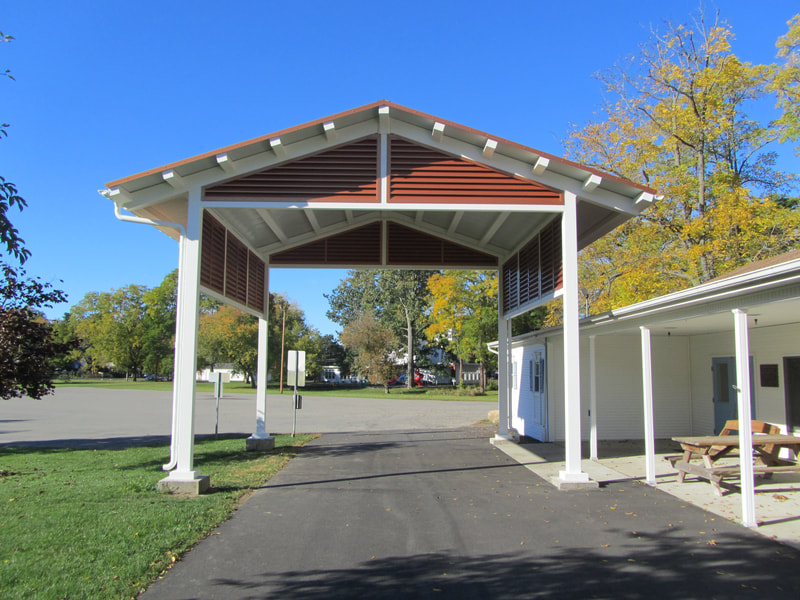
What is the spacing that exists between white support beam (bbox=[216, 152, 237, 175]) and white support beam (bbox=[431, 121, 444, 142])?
3.09m

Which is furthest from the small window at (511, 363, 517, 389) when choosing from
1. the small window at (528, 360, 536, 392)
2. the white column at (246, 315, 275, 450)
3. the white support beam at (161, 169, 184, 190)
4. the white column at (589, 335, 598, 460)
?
the white support beam at (161, 169, 184, 190)

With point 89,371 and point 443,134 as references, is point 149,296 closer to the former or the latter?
point 89,371

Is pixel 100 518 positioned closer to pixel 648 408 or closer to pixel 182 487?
pixel 182 487

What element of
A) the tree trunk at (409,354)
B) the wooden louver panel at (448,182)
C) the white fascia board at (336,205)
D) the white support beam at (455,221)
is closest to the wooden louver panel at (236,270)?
the white fascia board at (336,205)

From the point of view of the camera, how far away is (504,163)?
9.01 metres

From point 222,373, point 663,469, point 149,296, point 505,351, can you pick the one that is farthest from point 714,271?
point 149,296

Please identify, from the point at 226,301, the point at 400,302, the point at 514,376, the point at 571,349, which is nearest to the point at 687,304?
the point at 571,349

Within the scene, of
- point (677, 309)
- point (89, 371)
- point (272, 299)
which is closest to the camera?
point (677, 309)

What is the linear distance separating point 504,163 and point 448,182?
946 mm

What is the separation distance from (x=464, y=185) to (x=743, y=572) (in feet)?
20.0

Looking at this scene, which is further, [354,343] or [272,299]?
A: [272,299]

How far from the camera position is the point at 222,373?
15.0 meters

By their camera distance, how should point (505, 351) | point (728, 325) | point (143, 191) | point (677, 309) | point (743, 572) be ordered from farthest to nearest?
point (505, 351) < point (728, 325) < point (143, 191) < point (677, 309) < point (743, 572)

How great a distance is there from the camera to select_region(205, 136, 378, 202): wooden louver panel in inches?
347
